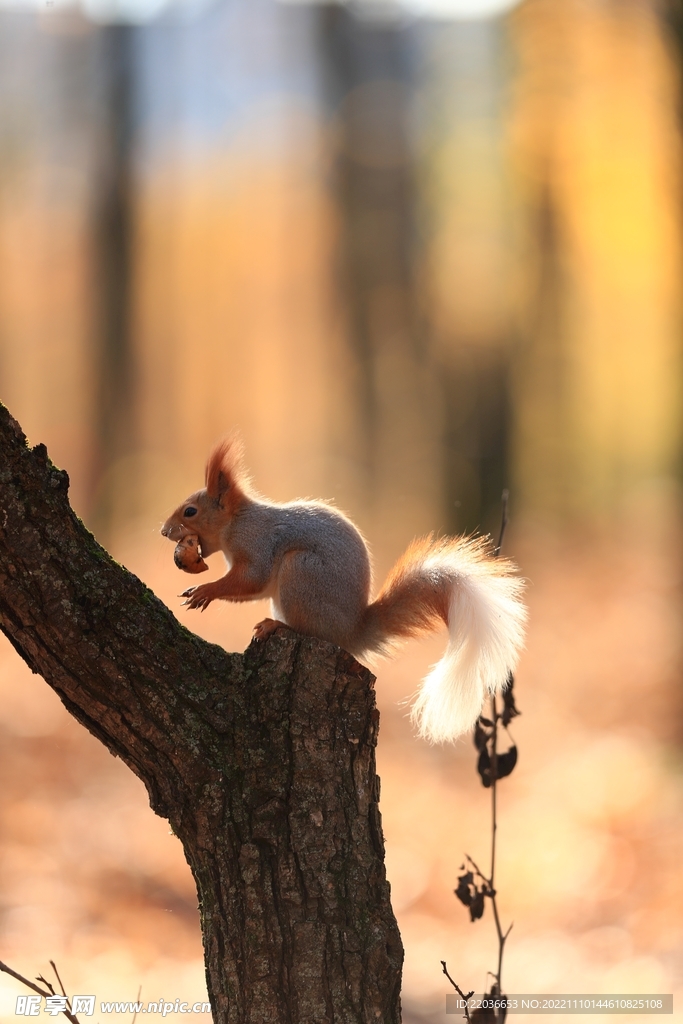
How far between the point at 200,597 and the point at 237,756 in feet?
1.36

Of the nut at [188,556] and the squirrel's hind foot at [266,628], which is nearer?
the squirrel's hind foot at [266,628]

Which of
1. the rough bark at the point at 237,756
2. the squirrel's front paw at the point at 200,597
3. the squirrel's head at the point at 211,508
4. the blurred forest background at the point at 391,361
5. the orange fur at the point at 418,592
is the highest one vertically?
the blurred forest background at the point at 391,361

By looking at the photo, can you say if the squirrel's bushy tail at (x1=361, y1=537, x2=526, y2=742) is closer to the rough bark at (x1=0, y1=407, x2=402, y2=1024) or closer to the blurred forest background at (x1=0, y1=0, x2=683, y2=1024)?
the rough bark at (x1=0, y1=407, x2=402, y2=1024)

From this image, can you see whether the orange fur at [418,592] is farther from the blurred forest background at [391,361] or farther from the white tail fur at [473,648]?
the blurred forest background at [391,361]

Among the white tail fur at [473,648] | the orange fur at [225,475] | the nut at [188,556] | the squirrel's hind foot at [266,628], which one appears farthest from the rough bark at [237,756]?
the orange fur at [225,475]

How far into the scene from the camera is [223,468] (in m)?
2.27

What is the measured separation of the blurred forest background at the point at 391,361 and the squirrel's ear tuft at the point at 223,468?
2.06 meters

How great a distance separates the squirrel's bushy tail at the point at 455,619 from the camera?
75.2 inches

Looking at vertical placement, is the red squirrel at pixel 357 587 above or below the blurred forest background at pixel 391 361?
below

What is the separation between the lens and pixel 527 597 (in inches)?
332

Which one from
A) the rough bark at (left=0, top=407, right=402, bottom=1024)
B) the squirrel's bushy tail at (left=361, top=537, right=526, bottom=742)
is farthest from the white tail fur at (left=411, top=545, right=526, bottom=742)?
the rough bark at (left=0, top=407, right=402, bottom=1024)

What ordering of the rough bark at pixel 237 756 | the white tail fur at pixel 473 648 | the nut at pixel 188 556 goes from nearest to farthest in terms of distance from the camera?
the rough bark at pixel 237 756, the white tail fur at pixel 473 648, the nut at pixel 188 556

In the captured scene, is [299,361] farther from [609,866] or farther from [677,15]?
[609,866]

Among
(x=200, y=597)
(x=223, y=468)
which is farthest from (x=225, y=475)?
(x=200, y=597)
